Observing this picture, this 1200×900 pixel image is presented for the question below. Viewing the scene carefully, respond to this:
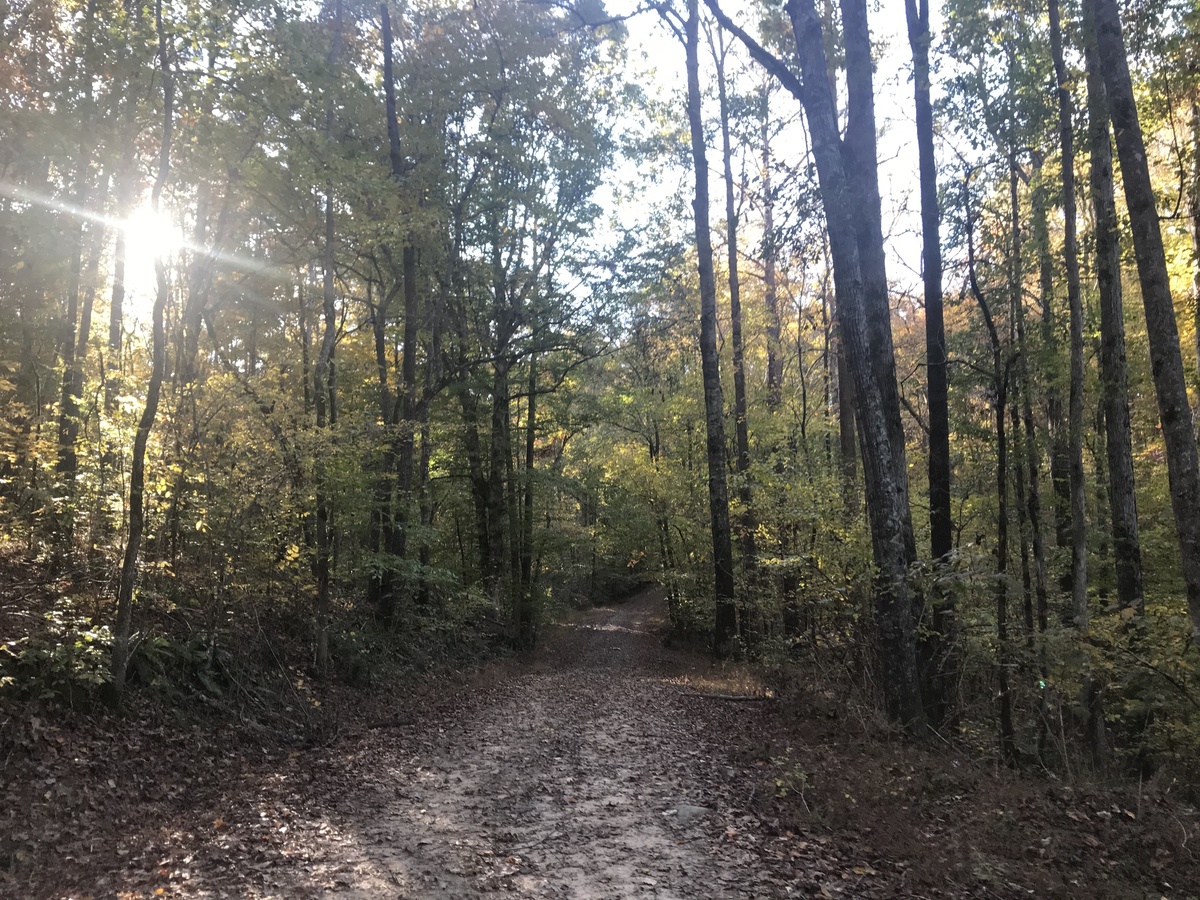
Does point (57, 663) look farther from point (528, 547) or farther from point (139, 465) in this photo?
point (528, 547)

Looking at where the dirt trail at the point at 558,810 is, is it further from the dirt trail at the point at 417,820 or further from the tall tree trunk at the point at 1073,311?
the tall tree trunk at the point at 1073,311

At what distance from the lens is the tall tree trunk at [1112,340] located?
9391 millimetres

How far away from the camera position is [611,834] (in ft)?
18.8

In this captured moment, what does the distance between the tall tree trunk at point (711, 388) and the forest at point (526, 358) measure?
4.5 inches

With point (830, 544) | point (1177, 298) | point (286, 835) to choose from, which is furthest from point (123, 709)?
point (1177, 298)

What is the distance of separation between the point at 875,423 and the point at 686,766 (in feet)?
14.7

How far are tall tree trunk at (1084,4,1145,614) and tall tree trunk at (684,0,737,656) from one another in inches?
297

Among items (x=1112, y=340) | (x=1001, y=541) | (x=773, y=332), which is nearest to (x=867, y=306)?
(x=1112, y=340)

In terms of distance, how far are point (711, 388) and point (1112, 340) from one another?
26.1ft

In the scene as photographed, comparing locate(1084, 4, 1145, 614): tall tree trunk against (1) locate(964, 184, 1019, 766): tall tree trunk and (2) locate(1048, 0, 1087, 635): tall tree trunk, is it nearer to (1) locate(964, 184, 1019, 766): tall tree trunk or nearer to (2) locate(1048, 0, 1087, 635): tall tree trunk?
(2) locate(1048, 0, 1087, 635): tall tree trunk

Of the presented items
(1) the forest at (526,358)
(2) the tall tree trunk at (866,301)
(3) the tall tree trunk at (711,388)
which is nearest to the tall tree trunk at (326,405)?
(1) the forest at (526,358)

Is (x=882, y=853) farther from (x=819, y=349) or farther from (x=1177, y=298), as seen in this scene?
(x=819, y=349)

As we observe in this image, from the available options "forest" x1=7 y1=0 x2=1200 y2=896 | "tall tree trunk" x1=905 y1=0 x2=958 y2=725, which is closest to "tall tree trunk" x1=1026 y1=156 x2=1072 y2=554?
"forest" x1=7 y1=0 x2=1200 y2=896

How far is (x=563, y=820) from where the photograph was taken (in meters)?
6.06
